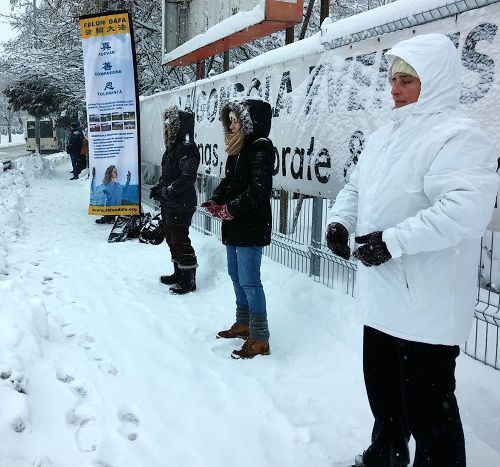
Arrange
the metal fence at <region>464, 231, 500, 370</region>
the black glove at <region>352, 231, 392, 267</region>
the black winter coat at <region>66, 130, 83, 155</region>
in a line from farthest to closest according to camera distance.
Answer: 1. the black winter coat at <region>66, 130, 83, 155</region>
2. the metal fence at <region>464, 231, 500, 370</region>
3. the black glove at <region>352, 231, 392, 267</region>

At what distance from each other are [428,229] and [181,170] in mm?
3437

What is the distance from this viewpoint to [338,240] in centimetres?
216

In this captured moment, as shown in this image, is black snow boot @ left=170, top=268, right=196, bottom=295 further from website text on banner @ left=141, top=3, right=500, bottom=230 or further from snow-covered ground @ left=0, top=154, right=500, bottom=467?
website text on banner @ left=141, top=3, right=500, bottom=230

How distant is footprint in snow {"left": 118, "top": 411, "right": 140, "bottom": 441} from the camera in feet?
8.50

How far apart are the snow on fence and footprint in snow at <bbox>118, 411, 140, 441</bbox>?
81.4 inches

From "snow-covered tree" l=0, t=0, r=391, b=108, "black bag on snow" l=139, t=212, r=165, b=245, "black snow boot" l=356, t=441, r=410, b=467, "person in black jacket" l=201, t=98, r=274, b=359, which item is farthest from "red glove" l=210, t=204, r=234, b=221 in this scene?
"snow-covered tree" l=0, t=0, r=391, b=108

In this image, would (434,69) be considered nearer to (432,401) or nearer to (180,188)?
(432,401)

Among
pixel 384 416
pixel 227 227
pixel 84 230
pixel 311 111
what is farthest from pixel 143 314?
pixel 84 230

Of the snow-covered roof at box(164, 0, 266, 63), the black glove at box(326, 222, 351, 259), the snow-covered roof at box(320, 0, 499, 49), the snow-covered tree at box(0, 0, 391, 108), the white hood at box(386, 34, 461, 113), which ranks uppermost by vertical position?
the snow-covered tree at box(0, 0, 391, 108)

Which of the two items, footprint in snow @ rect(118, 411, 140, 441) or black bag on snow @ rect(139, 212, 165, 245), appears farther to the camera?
black bag on snow @ rect(139, 212, 165, 245)

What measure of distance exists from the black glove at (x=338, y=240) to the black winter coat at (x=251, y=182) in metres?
1.21

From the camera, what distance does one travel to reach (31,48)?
19359 mm

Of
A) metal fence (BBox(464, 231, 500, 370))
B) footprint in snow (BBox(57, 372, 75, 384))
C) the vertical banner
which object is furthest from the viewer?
the vertical banner

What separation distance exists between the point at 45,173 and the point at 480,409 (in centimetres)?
1901
